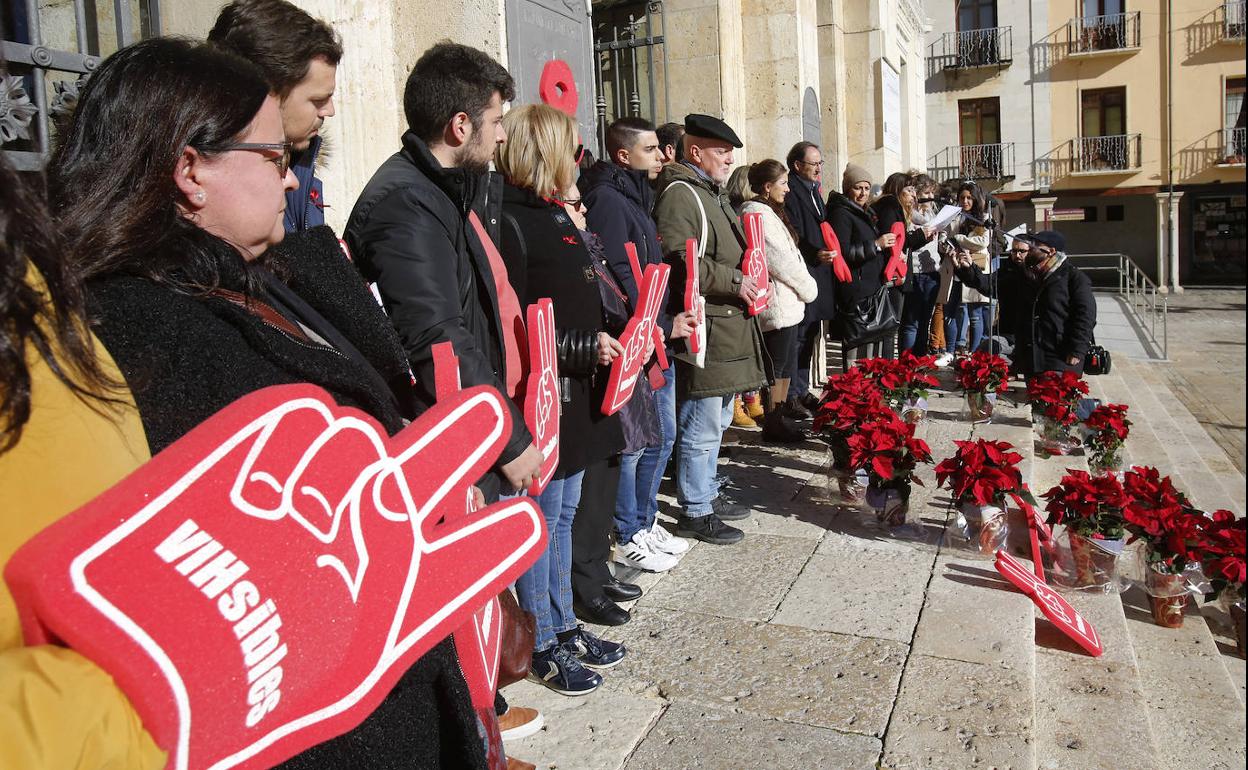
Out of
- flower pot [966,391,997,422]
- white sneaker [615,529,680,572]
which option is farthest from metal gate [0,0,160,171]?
flower pot [966,391,997,422]

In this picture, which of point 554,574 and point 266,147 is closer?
point 266,147

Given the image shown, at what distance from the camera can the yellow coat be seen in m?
0.76

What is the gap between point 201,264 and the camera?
123cm

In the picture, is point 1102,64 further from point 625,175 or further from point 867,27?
point 625,175

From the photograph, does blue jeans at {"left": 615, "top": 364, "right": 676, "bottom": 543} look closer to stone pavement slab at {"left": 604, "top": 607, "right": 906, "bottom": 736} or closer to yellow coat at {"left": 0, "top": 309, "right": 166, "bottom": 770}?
stone pavement slab at {"left": 604, "top": 607, "right": 906, "bottom": 736}

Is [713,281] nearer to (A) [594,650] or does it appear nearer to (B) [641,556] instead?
(B) [641,556]

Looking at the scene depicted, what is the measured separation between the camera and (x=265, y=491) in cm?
95

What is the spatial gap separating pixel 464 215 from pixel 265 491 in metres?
1.62

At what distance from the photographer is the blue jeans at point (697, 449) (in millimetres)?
4449

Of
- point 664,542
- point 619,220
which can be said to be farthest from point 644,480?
point 619,220

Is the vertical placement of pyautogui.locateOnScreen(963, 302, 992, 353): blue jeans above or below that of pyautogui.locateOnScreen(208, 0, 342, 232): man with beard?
below

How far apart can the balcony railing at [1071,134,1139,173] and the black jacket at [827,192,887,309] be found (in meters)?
25.7

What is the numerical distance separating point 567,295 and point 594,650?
4.04ft

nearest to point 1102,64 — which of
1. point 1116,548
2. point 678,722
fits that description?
point 1116,548
